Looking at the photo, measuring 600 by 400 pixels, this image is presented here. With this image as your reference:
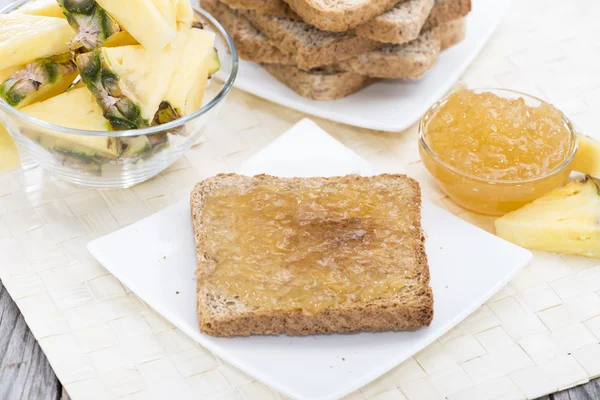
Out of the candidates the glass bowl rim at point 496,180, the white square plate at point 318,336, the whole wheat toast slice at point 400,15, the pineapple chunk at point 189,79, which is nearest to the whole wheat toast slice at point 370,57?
the whole wheat toast slice at point 400,15

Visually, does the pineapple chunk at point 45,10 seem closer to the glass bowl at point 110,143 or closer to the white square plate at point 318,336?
the glass bowl at point 110,143

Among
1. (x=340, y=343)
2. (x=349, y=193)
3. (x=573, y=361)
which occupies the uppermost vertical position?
(x=349, y=193)

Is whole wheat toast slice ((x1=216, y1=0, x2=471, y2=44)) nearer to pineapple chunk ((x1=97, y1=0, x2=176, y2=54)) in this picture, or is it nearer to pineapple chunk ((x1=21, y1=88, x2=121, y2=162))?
pineapple chunk ((x1=97, y1=0, x2=176, y2=54))

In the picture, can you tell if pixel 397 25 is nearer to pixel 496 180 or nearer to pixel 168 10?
pixel 496 180

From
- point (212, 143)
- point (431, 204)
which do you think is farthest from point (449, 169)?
point (212, 143)

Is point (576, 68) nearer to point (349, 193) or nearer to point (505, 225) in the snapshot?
point (505, 225)

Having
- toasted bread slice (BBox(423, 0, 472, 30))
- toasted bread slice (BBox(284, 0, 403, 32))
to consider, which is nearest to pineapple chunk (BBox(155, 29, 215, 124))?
toasted bread slice (BBox(284, 0, 403, 32))

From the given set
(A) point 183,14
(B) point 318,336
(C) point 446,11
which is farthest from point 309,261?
(C) point 446,11
